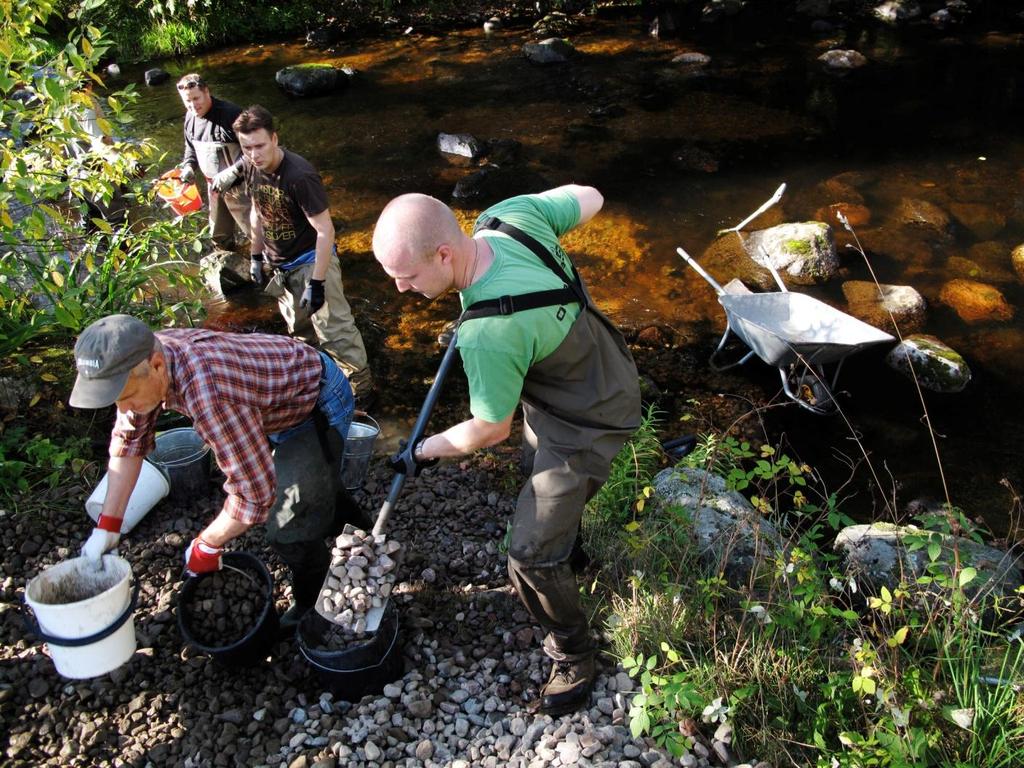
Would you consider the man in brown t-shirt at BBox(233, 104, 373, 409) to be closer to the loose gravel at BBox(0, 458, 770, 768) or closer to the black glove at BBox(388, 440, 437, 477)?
the loose gravel at BBox(0, 458, 770, 768)

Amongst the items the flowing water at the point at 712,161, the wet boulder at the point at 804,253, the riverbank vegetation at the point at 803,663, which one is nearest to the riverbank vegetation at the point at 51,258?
the flowing water at the point at 712,161

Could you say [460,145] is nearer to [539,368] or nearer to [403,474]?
[403,474]

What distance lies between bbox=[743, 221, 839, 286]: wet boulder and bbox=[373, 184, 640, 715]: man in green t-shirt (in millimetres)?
4773

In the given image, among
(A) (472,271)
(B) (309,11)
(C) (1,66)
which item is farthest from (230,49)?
(A) (472,271)

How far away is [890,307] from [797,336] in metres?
1.64

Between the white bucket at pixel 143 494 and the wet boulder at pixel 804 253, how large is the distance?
5589mm

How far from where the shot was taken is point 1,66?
3.72 metres

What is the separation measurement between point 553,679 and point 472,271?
5.50ft

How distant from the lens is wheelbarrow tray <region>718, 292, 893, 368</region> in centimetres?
539

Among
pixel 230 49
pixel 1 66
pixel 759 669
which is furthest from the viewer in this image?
pixel 230 49

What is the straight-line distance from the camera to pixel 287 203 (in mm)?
4746

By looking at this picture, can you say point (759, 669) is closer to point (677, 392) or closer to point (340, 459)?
point (340, 459)

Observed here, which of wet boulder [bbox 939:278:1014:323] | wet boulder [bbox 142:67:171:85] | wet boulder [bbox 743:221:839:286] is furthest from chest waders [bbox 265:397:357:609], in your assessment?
wet boulder [bbox 142:67:171:85]

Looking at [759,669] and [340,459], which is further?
[340,459]
